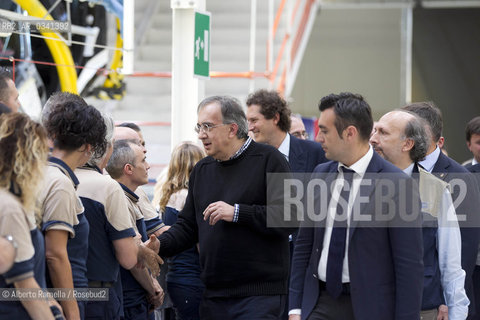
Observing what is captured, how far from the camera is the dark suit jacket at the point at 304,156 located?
18.7ft

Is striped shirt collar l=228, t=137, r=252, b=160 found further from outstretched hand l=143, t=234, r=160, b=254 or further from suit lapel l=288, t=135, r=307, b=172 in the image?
suit lapel l=288, t=135, r=307, b=172

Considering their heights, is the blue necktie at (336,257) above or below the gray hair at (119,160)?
below

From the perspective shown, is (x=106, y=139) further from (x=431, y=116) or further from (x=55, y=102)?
(x=431, y=116)

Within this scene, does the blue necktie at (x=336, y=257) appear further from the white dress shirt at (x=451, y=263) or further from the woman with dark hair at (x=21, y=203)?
the woman with dark hair at (x=21, y=203)

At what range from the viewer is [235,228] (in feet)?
13.9

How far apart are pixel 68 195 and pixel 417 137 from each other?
2.01 m

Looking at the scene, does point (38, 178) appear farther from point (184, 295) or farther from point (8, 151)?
point (184, 295)

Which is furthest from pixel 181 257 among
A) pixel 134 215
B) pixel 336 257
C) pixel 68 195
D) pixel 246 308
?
pixel 68 195

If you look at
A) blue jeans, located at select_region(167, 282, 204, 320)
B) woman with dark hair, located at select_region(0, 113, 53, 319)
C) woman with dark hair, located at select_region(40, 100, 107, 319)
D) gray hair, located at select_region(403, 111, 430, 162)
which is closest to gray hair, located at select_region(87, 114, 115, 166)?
woman with dark hair, located at select_region(40, 100, 107, 319)

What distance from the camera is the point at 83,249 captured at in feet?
11.8

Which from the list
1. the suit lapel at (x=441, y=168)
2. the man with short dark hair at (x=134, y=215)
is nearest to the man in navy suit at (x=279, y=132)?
the suit lapel at (x=441, y=168)

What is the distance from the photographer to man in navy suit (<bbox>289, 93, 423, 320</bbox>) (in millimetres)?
3572

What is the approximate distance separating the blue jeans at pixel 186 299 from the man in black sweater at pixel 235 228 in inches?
27.4

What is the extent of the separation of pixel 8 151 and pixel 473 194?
2.92m
